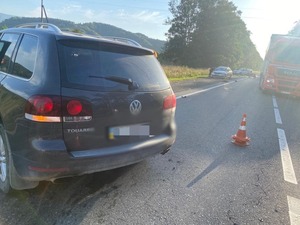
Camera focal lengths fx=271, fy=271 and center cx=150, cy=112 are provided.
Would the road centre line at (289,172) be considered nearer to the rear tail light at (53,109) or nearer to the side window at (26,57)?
the rear tail light at (53,109)

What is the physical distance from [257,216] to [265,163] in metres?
1.75

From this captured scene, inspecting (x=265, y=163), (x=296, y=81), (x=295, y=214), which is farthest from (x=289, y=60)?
(x=295, y=214)

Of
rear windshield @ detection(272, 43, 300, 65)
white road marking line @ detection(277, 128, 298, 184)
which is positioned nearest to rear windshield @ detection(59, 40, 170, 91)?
white road marking line @ detection(277, 128, 298, 184)

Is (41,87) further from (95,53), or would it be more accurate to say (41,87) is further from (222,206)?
(222,206)

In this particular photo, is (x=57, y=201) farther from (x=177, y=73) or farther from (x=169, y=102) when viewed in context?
(x=177, y=73)

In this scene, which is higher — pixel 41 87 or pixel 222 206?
pixel 41 87

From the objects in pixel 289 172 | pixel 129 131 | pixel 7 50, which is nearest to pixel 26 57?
pixel 7 50

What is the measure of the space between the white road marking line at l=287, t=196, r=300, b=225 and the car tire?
122 inches

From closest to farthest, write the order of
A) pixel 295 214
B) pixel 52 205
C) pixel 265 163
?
pixel 52 205 → pixel 295 214 → pixel 265 163

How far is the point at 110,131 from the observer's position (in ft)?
9.49

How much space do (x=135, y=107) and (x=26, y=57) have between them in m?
1.30

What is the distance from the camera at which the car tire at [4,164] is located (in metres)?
2.91

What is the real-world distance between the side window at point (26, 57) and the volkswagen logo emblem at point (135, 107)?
3.56 feet

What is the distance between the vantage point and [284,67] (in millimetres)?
13867
